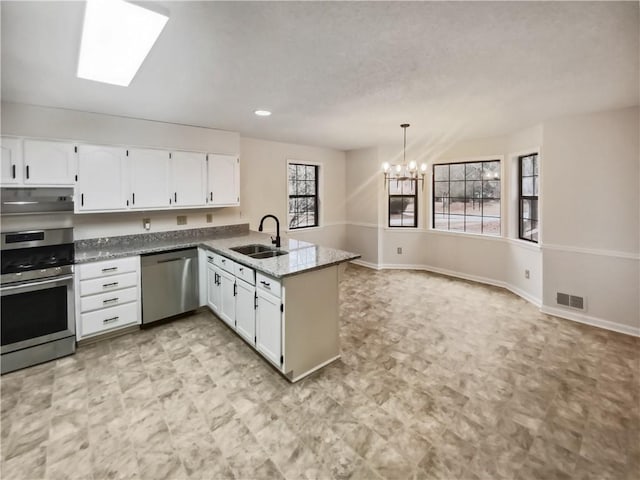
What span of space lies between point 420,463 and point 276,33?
2668 millimetres

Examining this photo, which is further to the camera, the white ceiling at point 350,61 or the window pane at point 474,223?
the window pane at point 474,223

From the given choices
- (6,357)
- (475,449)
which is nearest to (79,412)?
(6,357)

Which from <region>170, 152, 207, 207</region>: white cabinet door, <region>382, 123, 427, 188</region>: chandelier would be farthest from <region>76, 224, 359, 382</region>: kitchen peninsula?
<region>382, 123, 427, 188</region>: chandelier

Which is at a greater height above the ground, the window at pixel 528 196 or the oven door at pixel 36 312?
the window at pixel 528 196

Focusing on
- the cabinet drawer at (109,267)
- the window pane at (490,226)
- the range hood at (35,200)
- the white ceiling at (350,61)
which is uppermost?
the white ceiling at (350,61)

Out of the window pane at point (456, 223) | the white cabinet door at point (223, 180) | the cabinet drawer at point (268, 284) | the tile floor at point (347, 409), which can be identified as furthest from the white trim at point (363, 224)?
the cabinet drawer at point (268, 284)

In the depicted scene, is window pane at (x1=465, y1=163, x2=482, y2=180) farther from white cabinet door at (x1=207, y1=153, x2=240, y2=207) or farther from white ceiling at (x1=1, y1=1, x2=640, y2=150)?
white cabinet door at (x1=207, y1=153, x2=240, y2=207)

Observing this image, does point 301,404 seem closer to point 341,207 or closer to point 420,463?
point 420,463

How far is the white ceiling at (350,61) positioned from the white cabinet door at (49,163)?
0.42m

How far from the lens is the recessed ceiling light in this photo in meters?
1.58

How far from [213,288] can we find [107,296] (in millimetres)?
1061

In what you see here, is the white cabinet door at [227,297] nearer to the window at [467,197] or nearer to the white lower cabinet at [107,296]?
the white lower cabinet at [107,296]

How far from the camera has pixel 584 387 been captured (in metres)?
2.50

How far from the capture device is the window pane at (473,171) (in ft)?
17.9
